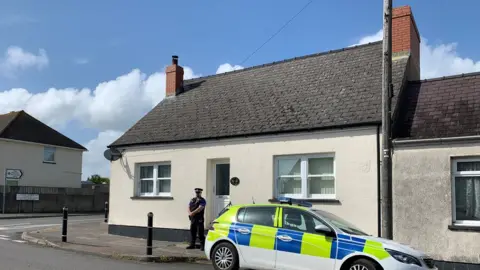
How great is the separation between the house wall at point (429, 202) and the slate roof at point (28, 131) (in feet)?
100

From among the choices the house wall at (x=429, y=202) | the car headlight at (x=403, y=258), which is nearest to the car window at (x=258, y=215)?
the car headlight at (x=403, y=258)

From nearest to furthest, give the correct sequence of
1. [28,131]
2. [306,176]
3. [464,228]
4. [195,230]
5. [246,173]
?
[464,228] → [306,176] → [195,230] → [246,173] → [28,131]

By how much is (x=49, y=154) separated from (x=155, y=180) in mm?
24597

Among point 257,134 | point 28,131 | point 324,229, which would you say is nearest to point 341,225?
point 324,229

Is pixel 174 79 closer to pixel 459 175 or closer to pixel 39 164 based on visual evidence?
pixel 459 175

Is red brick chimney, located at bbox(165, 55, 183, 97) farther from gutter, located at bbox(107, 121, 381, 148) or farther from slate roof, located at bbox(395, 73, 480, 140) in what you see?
slate roof, located at bbox(395, 73, 480, 140)

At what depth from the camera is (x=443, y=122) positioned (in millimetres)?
11602

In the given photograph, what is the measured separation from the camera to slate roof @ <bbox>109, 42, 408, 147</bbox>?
13.4m

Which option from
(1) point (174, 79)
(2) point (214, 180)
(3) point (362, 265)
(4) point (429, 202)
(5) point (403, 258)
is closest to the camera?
(5) point (403, 258)

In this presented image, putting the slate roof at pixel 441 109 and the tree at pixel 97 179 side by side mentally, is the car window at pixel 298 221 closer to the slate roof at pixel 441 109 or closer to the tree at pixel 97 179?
the slate roof at pixel 441 109

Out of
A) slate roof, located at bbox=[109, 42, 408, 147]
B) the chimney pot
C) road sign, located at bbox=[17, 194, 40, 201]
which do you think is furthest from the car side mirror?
road sign, located at bbox=[17, 194, 40, 201]

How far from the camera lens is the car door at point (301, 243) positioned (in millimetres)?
8680

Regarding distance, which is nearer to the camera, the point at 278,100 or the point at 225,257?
the point at 225,257

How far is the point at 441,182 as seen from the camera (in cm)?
1097
